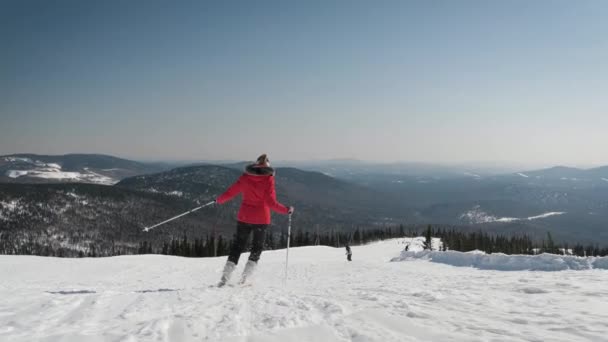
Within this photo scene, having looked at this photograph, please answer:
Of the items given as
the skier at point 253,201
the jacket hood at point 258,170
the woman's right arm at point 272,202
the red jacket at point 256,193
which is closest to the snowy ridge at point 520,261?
the woman's right arm at point 272,202

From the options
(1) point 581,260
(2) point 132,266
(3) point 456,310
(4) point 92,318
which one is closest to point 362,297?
(3) point 456,310

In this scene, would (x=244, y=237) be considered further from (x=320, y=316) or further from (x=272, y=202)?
(x=320, y=316)

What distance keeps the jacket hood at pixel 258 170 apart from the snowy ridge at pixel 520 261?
15.0 metres

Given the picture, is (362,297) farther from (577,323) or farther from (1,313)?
(1,313)

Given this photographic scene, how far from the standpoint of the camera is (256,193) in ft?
28.4

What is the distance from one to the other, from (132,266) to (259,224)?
1396 cm

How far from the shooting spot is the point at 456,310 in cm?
520

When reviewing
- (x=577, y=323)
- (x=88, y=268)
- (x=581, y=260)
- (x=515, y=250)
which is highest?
(x=577, y=323)

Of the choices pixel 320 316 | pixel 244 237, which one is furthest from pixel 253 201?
pixel 320 316

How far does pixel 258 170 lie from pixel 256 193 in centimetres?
58

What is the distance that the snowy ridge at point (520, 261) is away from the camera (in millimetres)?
15469

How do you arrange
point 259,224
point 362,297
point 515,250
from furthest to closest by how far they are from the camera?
point 515,250 → point 259,224 → point 362,297

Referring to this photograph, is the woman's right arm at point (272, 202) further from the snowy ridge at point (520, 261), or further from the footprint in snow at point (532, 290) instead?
the snowy ridge at point (520, 261)

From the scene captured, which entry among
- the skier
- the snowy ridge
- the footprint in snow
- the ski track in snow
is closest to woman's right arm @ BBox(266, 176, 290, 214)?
the skier
